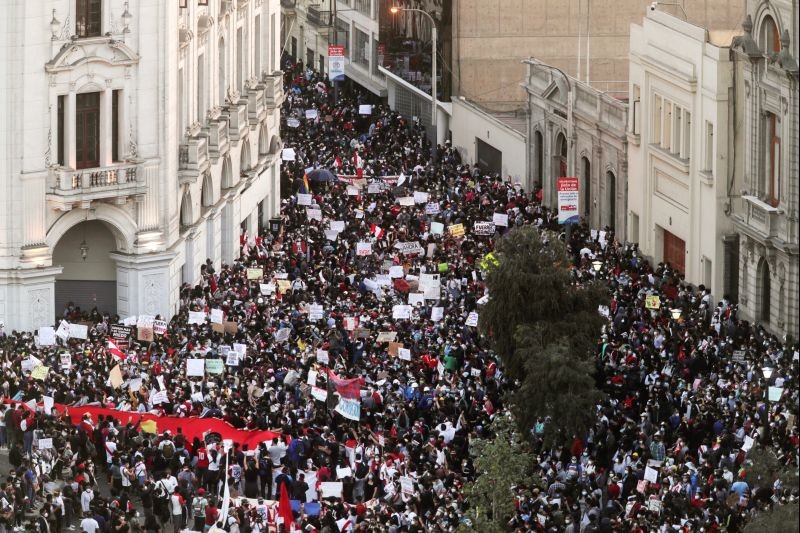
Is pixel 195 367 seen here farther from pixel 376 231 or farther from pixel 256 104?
pixel 256 104

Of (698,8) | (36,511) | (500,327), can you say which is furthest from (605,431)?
(698,8)

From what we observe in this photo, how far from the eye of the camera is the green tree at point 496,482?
44.4 meters

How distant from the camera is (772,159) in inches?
2357

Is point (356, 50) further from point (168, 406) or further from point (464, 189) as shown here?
point (168, 406)

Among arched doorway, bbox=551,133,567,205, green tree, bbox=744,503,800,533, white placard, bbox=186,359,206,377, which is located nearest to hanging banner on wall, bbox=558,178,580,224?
arched doorway, bbox=551,133,567,205

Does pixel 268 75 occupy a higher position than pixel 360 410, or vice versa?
pixel 268 75

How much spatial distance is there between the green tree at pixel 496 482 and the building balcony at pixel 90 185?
63.0 feet

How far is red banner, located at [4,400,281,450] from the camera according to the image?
50406mm

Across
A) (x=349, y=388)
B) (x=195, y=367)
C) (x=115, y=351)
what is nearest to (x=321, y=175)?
(x=115, y=351)

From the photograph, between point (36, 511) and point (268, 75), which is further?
point (268, 75)

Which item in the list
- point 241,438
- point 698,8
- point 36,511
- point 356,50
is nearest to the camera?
point 36,511

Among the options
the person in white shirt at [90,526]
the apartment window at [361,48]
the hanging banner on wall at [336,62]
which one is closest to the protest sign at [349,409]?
the person in white shirt at [90,526]

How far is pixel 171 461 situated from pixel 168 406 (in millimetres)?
4215

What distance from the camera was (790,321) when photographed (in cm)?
5616
